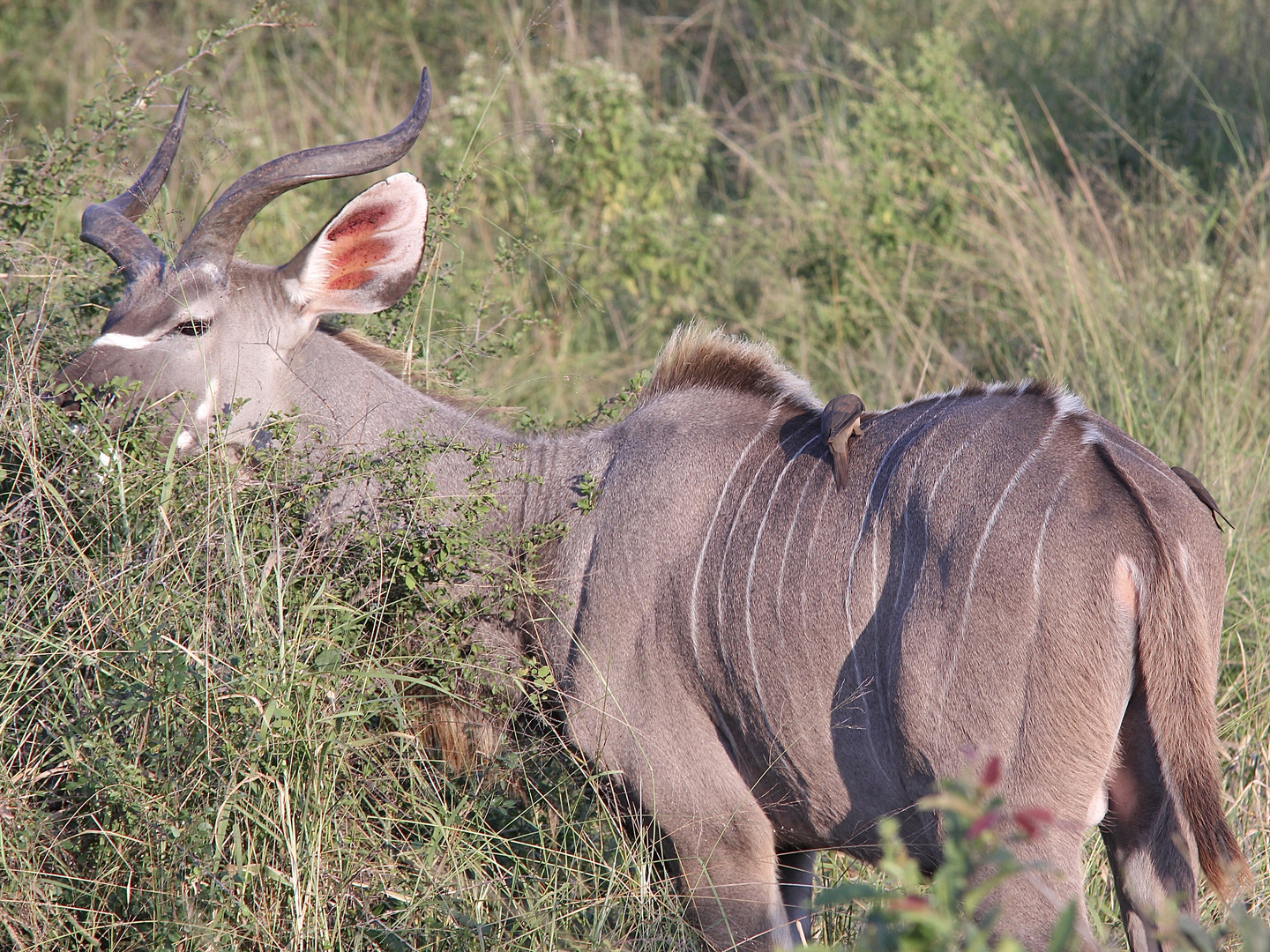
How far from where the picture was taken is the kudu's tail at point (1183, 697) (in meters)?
1.89

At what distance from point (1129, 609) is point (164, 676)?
5.44 ft

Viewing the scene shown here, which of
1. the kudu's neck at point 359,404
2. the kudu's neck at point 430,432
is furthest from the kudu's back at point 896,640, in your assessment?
the kudu's neck at point 359,404

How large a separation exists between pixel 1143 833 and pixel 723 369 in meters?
1.23

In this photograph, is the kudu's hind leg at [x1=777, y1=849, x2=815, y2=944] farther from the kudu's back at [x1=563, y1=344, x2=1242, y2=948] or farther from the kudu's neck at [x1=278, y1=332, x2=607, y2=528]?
the kudu's neck at [x1=278, y1=332, x2=607, y2=528]

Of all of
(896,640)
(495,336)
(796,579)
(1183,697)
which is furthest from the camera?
(495,336)

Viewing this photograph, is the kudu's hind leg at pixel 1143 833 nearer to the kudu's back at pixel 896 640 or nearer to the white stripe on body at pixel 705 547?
the kudu's back at pixel 896 640

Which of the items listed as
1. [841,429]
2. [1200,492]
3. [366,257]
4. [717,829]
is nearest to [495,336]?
[366,257]

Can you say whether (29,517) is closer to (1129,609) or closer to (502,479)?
(502,479)

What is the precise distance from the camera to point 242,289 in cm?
271

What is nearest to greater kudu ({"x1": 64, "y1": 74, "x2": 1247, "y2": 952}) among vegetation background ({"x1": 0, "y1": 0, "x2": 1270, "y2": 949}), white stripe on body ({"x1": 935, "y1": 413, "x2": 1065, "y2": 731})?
white stripe on body ({"x1": 935, "y1": 413, "x2": 1065, "y2": 731})

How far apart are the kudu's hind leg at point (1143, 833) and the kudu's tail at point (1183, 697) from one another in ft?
0.10

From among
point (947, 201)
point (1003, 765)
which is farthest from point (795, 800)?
point (947, 201)

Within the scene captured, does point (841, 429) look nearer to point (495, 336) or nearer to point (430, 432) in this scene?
point (430, 432)

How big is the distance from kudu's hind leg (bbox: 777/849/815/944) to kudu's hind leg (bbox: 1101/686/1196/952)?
2.12 feet
